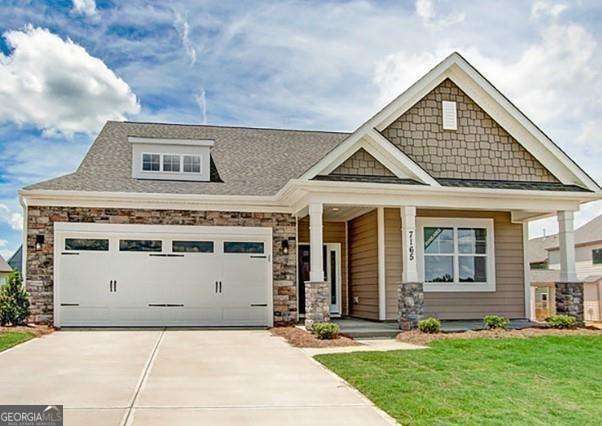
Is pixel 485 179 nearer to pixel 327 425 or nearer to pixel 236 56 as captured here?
pixel 236 56

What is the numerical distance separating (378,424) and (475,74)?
35.2 ft

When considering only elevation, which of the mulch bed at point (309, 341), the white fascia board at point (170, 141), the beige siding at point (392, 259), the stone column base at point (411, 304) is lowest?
the mulch bed at point (309, 341)

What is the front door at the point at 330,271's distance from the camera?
17688 mm

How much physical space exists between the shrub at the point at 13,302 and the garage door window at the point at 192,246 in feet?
11.4

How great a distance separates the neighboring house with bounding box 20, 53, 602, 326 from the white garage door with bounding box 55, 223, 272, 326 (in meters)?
0.02

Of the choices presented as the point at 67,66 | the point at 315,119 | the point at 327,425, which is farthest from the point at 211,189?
the point at 327,425

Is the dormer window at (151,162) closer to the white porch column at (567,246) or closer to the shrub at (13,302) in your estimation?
the shrub at (13,302)

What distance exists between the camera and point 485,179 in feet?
48.6

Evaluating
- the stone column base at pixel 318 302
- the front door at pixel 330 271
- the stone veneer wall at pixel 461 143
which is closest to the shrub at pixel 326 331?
the stone column base at pixel 318 302

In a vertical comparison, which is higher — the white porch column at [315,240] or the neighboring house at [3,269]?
the white porch column at [315,240]

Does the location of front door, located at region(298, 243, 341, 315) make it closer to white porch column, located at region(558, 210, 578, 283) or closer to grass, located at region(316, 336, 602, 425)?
white porch column, located at region(558, 210, 578, 283)

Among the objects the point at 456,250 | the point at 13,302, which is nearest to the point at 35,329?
the point at 13,302

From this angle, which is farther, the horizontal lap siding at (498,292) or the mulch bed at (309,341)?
the horizontal lap siding at (498,292)

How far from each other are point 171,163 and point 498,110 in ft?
27.3
